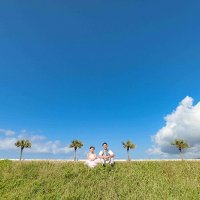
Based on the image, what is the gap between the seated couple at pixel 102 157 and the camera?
16.8 meters

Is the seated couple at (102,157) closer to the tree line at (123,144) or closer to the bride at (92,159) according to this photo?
the bride at (92,159)

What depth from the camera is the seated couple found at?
16.8 meters

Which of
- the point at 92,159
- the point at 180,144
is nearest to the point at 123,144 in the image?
the point at 180,144

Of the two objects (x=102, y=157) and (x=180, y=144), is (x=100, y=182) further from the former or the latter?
(x=180, y=144)

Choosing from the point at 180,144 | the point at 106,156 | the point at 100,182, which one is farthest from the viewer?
the point at 180,144

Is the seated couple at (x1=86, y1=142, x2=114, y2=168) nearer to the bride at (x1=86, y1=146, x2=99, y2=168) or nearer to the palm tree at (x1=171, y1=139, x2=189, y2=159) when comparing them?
the bride at (x1=86, y1=146, x2=99, y2=168)

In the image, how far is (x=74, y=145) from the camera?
10462 centimetres

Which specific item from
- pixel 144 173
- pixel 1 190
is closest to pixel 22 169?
pixel 1 190

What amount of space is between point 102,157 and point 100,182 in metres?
4.01

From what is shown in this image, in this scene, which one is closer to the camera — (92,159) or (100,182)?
(100,182)

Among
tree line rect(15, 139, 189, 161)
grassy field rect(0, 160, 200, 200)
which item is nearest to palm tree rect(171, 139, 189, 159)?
tree line rect(15, 139, 189, 161)

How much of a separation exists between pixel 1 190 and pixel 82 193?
12.9ft

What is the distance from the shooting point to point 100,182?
1309 centimetres

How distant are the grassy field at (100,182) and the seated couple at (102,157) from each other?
0.97m
